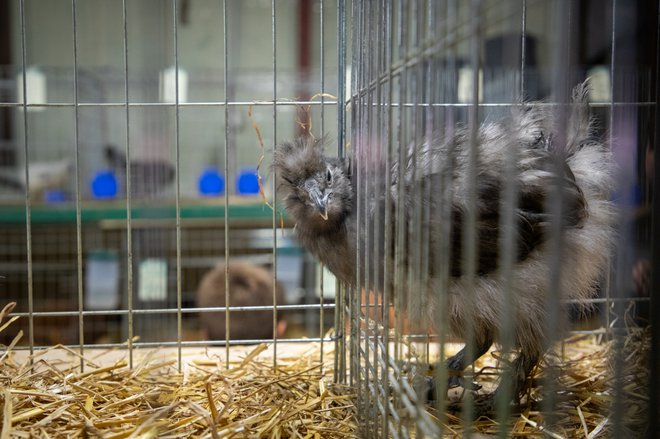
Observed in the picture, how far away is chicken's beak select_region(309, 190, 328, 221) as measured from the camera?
1.96 m

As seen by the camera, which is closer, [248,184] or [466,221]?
[466,221]

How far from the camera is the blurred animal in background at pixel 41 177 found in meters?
5.05

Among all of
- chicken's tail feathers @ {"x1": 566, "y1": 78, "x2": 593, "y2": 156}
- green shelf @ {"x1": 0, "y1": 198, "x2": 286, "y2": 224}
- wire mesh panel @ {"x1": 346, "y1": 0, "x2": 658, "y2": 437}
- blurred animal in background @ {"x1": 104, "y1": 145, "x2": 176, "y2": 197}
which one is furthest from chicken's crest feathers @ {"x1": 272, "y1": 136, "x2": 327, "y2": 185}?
green shelf @ {"x1": 0, "y1": 198, "x2": 286, "y2": 224}

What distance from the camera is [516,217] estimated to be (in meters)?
1.63

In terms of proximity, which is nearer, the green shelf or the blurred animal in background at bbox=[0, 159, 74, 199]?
the green shelf

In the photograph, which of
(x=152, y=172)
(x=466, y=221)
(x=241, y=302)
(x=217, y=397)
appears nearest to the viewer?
(x=466, y=221)

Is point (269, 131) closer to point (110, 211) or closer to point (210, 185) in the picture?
point (210, 185)

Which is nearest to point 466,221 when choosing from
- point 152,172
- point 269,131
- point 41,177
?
point 152,172

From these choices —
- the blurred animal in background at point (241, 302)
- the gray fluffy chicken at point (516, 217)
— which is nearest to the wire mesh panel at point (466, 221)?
the gray fluffy chicken at point (516, 217)

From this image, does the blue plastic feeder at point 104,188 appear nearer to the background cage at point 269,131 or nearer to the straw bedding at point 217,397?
the background cage at point 269,131

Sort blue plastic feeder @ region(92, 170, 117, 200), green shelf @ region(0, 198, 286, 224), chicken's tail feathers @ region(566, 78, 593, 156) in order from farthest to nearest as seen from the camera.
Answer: blue plastic feeder @ region(92, 170, 117, 200)
green shelf @ region(0, 198, 286, 224)
chicken's tail feathers @ region(566, 78, 593, 156)

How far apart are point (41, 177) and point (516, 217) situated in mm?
4614

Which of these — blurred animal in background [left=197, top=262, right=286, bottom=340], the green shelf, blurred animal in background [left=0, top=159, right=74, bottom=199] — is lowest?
blurred animal in background [left=197, top=262, right=286, bottom=340]

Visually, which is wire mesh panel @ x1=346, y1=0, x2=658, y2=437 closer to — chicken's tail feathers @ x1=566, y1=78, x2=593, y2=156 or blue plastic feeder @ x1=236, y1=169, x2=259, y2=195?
chicken's tail feathers @ x1=566, y1=78, x2=593, y2=156
